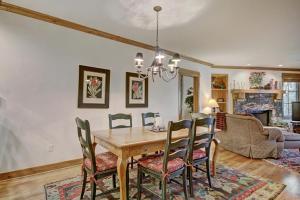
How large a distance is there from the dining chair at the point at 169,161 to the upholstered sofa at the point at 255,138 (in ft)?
7.60

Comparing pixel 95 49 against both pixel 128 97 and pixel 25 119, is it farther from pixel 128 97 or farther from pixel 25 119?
pixel 25 119

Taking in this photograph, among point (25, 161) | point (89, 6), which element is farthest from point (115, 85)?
point (25, 161)

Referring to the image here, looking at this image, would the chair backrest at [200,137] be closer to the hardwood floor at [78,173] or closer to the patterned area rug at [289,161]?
the hardwood floor at [78,173]

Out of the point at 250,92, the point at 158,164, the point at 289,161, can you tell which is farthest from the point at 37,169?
the point at 250,92

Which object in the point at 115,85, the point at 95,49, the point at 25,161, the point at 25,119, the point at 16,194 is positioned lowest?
the point at 16,194

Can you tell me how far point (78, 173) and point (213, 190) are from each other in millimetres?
2080

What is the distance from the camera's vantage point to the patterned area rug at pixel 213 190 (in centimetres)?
231

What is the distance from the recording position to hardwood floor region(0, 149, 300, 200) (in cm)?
234

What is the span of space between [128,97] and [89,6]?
78.2 inches

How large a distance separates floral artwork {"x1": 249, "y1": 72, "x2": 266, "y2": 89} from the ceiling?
229 cm

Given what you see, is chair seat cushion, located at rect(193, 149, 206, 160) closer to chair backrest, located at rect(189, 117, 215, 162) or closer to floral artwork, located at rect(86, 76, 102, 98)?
chair backrest, located at rect(189, 117, 215, 162)

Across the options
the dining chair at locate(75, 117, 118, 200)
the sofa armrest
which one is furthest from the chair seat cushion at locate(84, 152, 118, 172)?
the sofa armrest

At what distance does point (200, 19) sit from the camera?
10.1 feet

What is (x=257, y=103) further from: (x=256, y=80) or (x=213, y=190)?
(x=213, y=190)
